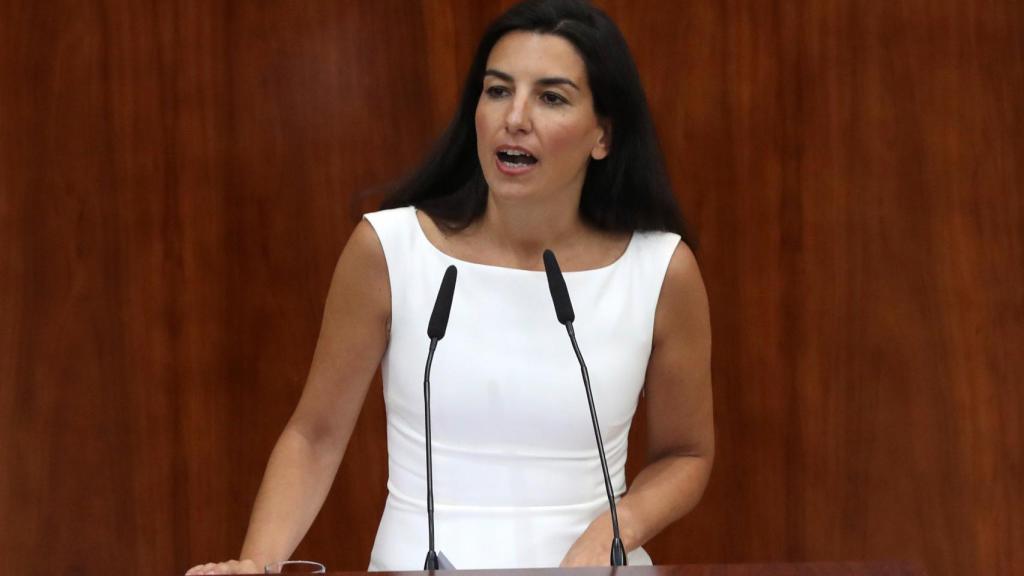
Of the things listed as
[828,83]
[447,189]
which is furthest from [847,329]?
[447,189]

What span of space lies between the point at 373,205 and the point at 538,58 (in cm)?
81

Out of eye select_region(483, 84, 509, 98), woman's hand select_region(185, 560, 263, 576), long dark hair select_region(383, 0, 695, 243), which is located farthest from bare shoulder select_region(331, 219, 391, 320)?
woman's hand select_region(185, 560, 263, 576)

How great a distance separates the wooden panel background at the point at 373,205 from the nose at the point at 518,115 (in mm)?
775

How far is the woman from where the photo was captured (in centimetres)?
193

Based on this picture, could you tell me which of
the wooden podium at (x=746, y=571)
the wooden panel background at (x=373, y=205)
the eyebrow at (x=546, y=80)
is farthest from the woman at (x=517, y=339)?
the wooden panel background at (x=373, y=205)

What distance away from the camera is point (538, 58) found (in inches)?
76.4

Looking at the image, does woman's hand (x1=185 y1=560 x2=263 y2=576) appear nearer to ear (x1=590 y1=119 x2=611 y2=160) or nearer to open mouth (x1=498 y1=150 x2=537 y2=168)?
open mouth (x1=498 y1=150 x2=537 y2=168)

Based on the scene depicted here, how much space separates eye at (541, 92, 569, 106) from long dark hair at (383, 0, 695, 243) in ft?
0.20

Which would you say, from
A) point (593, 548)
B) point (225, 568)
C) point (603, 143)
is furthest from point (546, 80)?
point (225, 568)

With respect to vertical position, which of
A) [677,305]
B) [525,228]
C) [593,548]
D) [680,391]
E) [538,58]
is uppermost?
[538,58]

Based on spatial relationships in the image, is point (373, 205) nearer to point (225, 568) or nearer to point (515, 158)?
point (515, 158)

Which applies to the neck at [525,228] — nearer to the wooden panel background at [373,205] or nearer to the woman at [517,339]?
the woman at [517,339]

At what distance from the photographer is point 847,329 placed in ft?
8.81

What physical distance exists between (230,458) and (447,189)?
891mm
